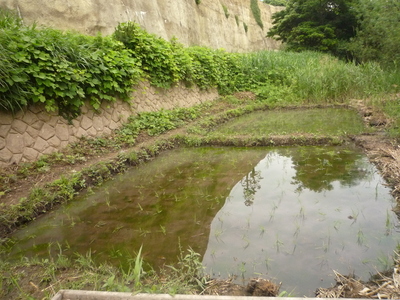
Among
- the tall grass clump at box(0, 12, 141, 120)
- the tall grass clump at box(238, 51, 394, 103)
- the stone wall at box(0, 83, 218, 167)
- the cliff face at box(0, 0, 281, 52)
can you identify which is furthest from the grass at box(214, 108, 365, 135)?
the cliff face at box(0, 0, 281, 52)

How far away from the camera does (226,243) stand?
2432mm

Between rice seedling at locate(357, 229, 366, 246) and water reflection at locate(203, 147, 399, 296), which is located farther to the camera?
rice seedling at locate(357, 229, 366, 246)

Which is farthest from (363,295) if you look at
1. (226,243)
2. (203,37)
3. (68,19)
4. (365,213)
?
(203,37)

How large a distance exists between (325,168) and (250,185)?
4.04 feet

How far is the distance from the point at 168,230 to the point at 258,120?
19.3 feet

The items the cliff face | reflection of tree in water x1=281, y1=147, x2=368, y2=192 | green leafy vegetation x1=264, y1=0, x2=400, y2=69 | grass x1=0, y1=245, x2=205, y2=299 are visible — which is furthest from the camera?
green leafy vegetation x1=264, y1=0, x2=400, y2=69

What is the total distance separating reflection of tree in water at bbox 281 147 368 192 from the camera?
3561mm

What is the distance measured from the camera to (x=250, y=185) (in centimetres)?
371

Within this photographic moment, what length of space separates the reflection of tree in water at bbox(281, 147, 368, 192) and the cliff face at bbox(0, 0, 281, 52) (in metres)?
7.18

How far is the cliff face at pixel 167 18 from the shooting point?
9.36m

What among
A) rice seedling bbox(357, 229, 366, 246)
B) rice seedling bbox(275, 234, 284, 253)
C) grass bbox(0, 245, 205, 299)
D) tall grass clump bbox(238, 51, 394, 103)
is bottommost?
rice seedling bbox(357, 229, 366, 246)

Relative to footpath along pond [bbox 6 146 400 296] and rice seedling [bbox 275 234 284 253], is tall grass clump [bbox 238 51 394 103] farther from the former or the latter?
rice seedling [bbox 275 234 284 253]

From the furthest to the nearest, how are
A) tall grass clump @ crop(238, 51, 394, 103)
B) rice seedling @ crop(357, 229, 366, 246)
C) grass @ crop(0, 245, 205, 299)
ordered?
tall grass clump @ crop(238, 51, 394, 103) → rice seedling @ crop(357, 229, 366, 246) → grass @ crop(0, 245, 205, 299)

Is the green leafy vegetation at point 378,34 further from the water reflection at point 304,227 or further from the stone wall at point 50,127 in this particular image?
the stone wall at point 50,127
